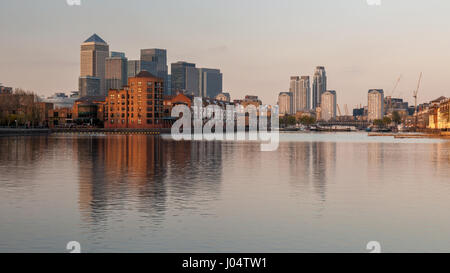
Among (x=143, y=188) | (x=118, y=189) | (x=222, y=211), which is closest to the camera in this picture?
(x=222, y=211)

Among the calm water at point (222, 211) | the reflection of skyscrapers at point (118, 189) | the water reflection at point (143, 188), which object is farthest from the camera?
the water reflection at point (143, 188)

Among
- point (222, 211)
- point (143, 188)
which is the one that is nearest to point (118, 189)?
point (143, 188)

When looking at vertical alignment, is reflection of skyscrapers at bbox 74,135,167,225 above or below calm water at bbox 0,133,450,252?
above

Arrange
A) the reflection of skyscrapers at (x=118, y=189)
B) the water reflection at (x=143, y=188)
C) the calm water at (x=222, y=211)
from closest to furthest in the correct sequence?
the calm water at (x=222, y=211) < the reflection of skyscrapers at (x=118, y=189) < the water reflection at (x=143, y=188)

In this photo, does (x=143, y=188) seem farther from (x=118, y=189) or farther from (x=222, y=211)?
(x=222, y=211)

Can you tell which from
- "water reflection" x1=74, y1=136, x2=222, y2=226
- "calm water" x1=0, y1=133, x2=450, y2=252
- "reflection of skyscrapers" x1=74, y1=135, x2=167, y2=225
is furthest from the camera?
"water reflection" x1=74, y1=136, x2=222, y2=226

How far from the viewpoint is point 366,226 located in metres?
22.3

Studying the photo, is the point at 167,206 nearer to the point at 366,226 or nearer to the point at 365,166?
the point at 366,226

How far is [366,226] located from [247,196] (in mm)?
9854

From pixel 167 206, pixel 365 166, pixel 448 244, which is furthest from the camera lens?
pixel 365 166

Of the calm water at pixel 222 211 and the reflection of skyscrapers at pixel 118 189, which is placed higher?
the reflection of skyscrapers at pixel 118 189

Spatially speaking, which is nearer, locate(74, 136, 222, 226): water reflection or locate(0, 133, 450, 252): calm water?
locate(0, 133, 450, 252): calm water

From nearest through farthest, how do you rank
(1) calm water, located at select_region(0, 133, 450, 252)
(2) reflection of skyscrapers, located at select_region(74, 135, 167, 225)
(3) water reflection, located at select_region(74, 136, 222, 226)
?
(1) calm water, located at select_region(0, 133, 450, 252), (2) reflection of skyscrapers, located at select_region(74, 135, 167, 225), (3) water reflection, located at select_region(74, 136, 222, 226)

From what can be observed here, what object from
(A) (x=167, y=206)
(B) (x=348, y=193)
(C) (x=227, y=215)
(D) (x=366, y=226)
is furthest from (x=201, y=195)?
(D) (x=366, y=226)
